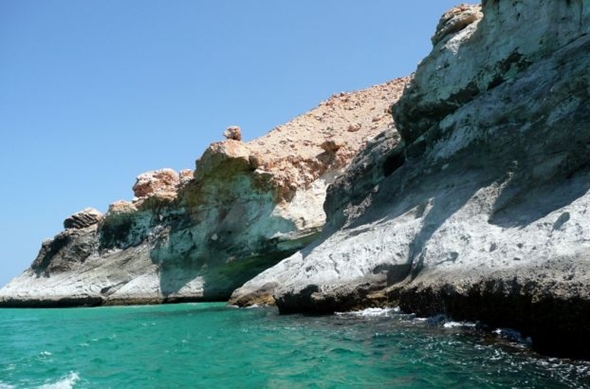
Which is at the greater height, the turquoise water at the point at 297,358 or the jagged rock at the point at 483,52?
the jagged rock at the point at 483,52

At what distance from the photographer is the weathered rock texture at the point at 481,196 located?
10.4m

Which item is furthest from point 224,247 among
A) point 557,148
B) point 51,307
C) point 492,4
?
point 557,148

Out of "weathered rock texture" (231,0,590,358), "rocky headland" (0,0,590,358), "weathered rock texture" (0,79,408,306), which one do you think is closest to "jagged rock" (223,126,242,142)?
"weathered rock texture" (0,79,408,306)

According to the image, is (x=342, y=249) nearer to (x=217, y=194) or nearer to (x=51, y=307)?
(x=217, y=194)

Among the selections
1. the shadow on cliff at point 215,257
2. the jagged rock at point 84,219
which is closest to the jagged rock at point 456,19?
the shadow on cliff at point 215,257

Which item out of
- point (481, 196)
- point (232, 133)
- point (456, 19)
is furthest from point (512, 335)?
point (232, 133)

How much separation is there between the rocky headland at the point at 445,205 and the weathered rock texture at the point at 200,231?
13 centimetres

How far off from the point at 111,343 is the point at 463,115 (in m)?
14.0

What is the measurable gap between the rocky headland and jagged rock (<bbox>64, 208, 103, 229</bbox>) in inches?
332

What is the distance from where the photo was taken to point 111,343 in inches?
631

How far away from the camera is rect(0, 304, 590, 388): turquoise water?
8.52 m

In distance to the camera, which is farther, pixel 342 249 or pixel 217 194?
pixel 217 194

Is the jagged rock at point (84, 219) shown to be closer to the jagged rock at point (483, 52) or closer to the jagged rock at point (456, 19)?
the jagged rock at point (483, 52)

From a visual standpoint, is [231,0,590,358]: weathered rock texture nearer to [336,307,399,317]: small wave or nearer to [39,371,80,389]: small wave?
[336,307,399,317]: small wave
